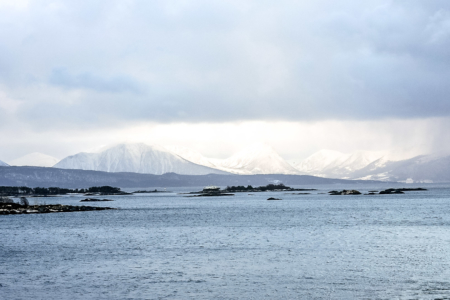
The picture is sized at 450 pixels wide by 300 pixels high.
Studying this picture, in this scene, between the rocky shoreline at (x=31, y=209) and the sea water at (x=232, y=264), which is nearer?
the sea water at (x=232, y=264)

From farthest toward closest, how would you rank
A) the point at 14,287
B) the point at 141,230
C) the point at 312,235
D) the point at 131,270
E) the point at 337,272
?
1. the point at 141,230
2. the point at 312,235
3. the point at 131,270
4. the point at 337,272
5. the point at 14,287

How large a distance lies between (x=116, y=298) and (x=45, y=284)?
25.9 ft

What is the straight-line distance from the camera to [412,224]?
83.8 metres

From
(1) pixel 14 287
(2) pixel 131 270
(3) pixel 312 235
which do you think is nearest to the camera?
(1) pixel 14 287

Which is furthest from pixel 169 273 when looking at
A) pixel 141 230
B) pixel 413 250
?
pixel 141 230

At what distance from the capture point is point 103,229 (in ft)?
282

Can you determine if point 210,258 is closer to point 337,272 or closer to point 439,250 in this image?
point 337,272

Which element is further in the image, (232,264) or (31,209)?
(31,209)

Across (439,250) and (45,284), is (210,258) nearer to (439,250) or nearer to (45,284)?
(45,284)

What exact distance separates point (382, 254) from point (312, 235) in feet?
63.4

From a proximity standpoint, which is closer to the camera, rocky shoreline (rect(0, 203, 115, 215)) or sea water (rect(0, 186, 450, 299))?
sea water (rect(0, 186, 450, 299))

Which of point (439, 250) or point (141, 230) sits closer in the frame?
point (439, 250)

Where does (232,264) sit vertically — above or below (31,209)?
below

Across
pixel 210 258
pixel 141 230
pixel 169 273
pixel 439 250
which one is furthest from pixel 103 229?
pixel 439 250
